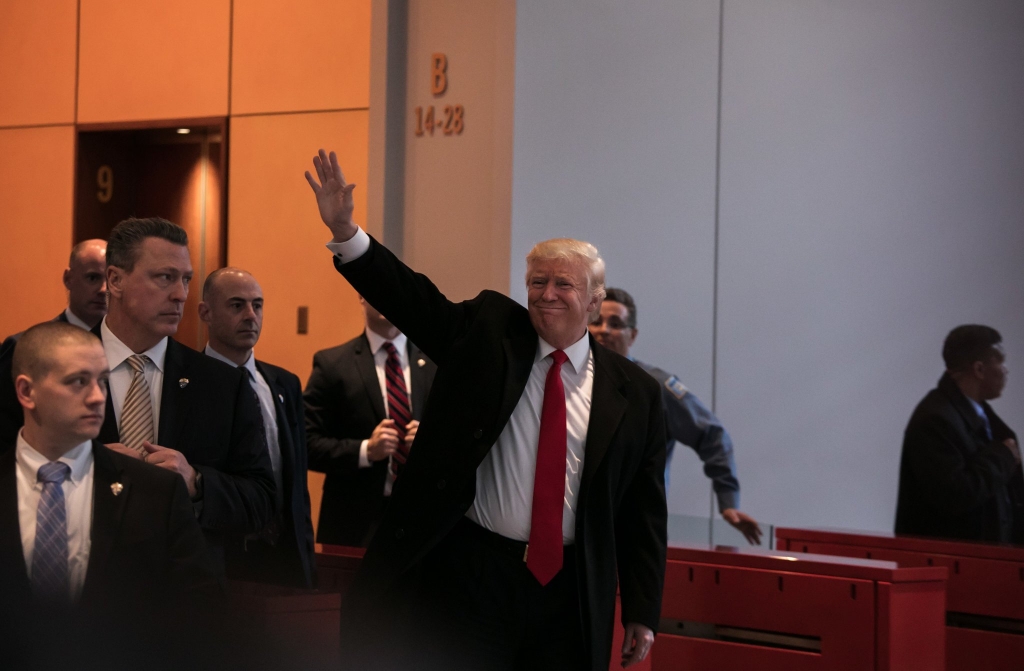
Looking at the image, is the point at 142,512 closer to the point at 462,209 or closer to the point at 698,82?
the point at 462,209

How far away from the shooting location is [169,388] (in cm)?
Result: 269

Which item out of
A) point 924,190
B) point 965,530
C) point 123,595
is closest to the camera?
point 123,595

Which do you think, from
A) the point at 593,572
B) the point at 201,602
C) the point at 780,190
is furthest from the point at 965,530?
the point at 201,602

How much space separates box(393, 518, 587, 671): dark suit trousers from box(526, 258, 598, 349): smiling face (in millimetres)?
508

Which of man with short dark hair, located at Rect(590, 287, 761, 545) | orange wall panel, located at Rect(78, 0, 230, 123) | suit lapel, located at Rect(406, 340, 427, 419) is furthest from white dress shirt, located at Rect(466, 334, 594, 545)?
orange wall panel, located at Rect(78, 0, 230, 123)

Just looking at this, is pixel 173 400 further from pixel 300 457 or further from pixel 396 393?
pixel 396 393

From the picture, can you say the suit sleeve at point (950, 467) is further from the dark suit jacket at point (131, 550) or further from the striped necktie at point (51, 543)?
the striped necktie at point (51, 543)

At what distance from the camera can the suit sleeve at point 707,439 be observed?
4.63 metres

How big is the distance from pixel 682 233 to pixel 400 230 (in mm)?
1672

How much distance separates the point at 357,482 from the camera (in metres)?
4.62

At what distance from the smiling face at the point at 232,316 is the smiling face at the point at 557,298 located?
4.56 ft

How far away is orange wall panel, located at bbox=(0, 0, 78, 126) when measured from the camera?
7.03 metres

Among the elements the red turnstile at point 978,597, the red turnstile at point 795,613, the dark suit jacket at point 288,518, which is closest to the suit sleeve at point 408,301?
the dark suit jacket at point 288,518

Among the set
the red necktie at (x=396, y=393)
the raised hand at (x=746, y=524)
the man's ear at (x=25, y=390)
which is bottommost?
the raised hand at (x=746, y=524)
